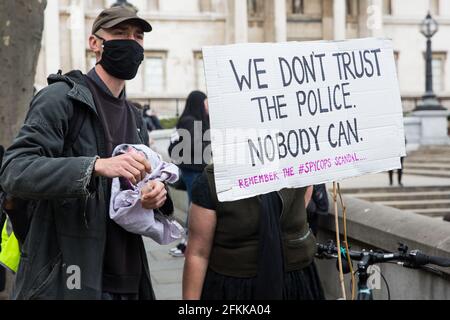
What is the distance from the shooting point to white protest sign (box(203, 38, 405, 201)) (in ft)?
10.1

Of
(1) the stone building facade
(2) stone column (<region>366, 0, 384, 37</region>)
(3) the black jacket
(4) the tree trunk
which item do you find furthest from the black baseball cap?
(2) stone column (<region>366, 0, 384, 37</region>)

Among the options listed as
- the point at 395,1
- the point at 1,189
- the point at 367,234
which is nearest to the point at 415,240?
the point at 367,234

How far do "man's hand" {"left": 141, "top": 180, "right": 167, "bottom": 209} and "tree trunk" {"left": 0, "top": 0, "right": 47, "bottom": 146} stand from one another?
360 cm

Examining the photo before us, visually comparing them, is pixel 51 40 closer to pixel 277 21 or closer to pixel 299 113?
pixel 277 21

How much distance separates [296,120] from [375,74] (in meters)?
0.60

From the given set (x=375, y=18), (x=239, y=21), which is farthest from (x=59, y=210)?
(x=375, y=18)

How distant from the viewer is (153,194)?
2848 mm

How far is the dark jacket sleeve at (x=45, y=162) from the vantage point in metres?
2.62

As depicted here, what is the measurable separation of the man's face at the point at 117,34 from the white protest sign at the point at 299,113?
0.40 metres

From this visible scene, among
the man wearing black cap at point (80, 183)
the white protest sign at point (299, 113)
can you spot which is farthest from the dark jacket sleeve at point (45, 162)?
the white protest sign at point (299, 113)

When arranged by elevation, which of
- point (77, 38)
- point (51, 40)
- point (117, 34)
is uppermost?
point (77, 38)

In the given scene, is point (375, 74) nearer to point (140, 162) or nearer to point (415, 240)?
point (140, 162)

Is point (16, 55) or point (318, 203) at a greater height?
point (16, 55)

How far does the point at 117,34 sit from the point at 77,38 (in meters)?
37.8
